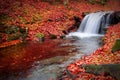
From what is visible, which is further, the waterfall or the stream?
the waterfall

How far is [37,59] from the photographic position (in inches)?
420

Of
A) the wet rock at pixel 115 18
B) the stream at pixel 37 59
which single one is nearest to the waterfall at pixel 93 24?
the wet rock at pixel 115 18

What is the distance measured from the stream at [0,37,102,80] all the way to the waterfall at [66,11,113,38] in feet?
15.9

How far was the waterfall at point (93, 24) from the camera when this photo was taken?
61.4ft

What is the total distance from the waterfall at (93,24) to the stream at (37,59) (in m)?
4.85

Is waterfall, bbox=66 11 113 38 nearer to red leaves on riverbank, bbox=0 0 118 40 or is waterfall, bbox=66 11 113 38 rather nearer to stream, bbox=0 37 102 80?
red leaves on riverbank, bbox=0 0 118 40

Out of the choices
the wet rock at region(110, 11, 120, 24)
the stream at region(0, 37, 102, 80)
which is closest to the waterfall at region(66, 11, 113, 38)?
the wet rock at region(110, 11, 120, 24)

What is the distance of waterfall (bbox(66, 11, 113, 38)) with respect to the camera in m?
18.7

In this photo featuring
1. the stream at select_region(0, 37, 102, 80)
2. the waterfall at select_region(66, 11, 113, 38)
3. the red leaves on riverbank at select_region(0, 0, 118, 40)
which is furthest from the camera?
the waterfall at select_region(66, 11, 113, 38)

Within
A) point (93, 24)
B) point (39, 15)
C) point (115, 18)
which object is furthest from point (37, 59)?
point (115, 18)

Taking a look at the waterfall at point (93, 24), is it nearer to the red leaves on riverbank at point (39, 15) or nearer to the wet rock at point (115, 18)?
the wet rock at point (115, 18)

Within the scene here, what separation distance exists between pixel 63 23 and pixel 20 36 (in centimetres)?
438

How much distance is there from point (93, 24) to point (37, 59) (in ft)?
32.2

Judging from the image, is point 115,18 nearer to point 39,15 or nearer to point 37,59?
point 39,15
